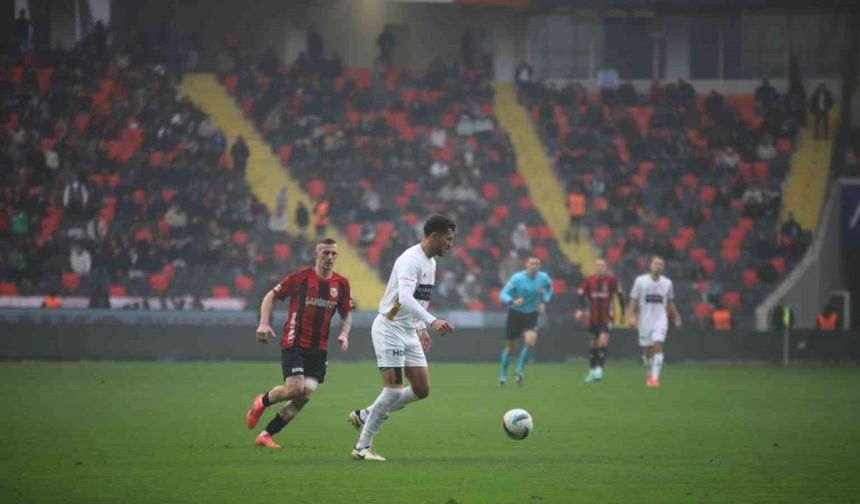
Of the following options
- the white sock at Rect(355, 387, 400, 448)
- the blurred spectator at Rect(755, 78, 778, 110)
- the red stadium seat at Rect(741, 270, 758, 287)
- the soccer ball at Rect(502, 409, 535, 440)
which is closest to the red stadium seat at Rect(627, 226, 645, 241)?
the red stadium seat at Rect(741, 270, 758, 287)

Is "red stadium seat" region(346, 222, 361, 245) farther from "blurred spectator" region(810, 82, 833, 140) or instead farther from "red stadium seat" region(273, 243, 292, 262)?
"blurred spectator" region(810, 82, 833, 140)

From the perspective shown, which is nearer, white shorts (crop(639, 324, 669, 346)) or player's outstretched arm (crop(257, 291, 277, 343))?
player's outstretched arm (crop(257, 291, 277, 343))

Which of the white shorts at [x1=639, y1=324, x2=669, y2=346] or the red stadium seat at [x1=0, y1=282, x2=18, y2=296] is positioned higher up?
the red stadium seat at [x1=0, y1=282, x2=18, y2=296]

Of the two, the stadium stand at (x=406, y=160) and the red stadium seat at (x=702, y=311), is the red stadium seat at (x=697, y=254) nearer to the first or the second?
the red stadium seat at (x=702, y=311)

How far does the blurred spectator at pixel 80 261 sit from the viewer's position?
115ft

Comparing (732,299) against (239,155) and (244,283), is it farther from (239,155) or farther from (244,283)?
(239,155)

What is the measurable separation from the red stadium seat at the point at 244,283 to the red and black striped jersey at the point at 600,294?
1102 centimetres

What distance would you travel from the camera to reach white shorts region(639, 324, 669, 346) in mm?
26188

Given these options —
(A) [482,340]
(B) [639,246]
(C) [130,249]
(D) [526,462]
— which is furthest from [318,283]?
(B) [639,246]

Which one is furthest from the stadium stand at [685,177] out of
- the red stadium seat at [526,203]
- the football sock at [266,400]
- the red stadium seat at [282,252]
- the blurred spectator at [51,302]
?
the football sock at [266,400]

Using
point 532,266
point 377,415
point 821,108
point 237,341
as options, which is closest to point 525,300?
point 532,266

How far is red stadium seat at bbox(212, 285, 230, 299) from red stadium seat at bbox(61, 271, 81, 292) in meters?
3.31

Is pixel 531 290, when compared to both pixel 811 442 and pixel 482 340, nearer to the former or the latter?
pixel 482 340

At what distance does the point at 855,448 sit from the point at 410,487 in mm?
5825
